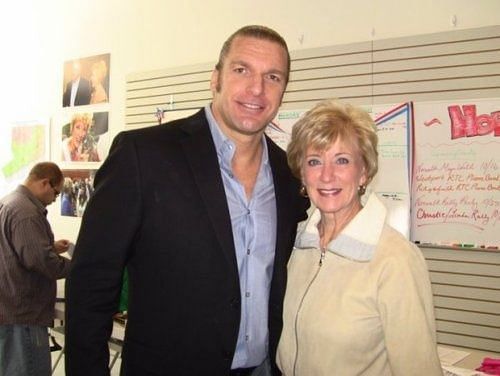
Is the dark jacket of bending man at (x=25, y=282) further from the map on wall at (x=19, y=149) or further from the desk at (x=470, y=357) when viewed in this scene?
the desk at (x=470, y=357)

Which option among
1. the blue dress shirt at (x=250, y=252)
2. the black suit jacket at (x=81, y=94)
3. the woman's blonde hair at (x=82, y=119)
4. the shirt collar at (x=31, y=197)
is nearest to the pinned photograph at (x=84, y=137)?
the woman's blonde hair at (x=82, y=119)

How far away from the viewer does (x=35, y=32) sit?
18.4 ft

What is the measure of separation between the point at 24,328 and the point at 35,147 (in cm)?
272

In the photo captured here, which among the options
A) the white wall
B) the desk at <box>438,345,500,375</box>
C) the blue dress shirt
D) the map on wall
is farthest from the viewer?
the map on wall

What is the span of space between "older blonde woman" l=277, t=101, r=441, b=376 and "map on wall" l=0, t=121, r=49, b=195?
14.7 feet

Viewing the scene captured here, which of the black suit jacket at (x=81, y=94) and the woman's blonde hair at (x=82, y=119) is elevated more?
the black suit jacket at (x=81, y=94)

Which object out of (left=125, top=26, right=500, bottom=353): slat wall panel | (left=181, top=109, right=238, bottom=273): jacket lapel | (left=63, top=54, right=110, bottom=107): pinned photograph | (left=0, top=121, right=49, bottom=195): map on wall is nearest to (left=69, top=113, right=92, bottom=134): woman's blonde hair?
(left=63, top=54, right=110, bottom=107): pinned photograph

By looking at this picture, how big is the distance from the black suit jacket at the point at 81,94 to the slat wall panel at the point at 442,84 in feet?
8.45

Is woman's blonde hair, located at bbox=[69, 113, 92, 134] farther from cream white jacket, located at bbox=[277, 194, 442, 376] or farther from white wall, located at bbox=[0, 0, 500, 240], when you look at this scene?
cream white jacket, located at bbox=[277, 194, 442, 376]

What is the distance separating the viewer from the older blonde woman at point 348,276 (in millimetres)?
1514

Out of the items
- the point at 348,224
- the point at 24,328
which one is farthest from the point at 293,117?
the point at 24,328

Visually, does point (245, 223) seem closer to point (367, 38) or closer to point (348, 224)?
point (348, 224)

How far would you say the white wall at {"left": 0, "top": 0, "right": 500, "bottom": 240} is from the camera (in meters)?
3.20

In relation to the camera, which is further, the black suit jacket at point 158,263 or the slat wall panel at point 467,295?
the slat wall panel at point 467,295
